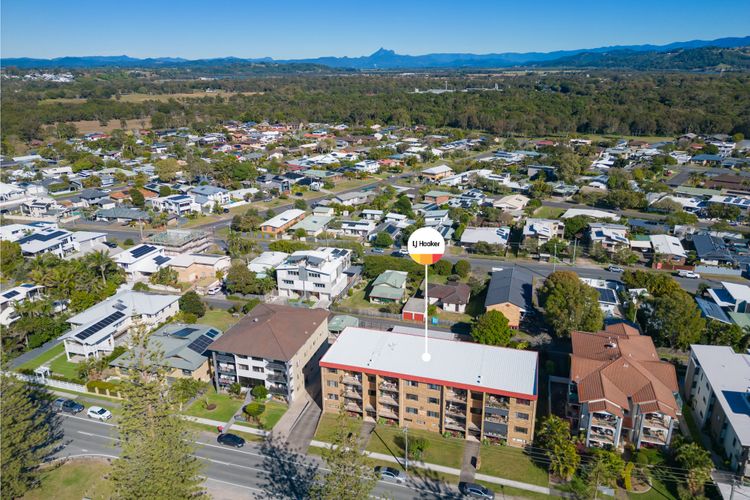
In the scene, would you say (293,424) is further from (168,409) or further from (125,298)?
(125,298)

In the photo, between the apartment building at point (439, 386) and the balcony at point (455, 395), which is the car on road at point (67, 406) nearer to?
the apartment building at point (439, 386)

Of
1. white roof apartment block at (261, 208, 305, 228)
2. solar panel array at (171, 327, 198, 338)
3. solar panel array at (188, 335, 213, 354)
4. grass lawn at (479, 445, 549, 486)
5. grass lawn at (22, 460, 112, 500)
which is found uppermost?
white roof apartment block at (261, 208, 305, 228)

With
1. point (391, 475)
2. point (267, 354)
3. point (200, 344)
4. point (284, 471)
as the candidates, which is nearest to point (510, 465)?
point (391, 475)

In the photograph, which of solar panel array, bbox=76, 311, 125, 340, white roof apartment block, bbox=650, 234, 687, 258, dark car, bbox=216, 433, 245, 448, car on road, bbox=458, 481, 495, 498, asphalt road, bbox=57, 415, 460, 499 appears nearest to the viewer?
car on road, bbox=458, 481, 495, 498

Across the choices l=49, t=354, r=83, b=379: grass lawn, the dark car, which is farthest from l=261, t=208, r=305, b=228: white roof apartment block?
the dark car

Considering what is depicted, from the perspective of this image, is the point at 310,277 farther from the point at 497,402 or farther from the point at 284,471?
the point at 497,402

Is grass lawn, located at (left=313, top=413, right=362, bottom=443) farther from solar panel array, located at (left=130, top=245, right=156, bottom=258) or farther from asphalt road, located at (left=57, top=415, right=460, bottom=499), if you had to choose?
solar panel array, located at (left=130, top=245, right=156, bottom=258)

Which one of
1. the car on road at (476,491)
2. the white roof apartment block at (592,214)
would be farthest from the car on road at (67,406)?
the white roof apartment block at (592,214)
